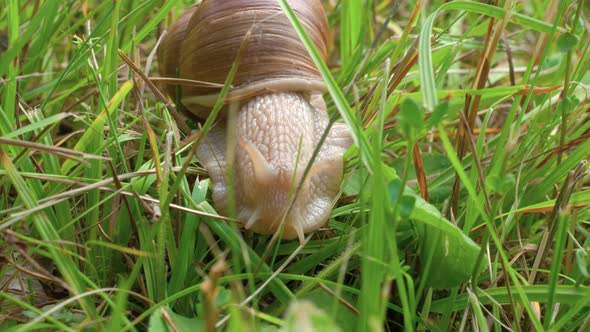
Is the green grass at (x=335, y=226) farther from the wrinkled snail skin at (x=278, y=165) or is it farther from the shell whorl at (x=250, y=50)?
the shell whorl at (x=250, y=50)

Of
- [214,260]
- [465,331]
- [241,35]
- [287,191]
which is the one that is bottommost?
[465,331]

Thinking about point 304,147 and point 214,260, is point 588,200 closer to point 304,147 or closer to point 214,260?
point 304,147

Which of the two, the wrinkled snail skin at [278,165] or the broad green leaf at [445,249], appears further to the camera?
the wrinkled snail skin at [278,165]

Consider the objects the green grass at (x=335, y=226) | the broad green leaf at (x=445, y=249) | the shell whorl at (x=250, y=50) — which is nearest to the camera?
the green grass at (x=335, y=226)

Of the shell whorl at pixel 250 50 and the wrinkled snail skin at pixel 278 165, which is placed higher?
the shell whorl at pixel 250 50

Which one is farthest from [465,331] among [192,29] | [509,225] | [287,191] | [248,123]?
[192,29]

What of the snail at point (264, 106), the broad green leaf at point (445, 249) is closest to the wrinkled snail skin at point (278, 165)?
the snail at point (264, 106)
